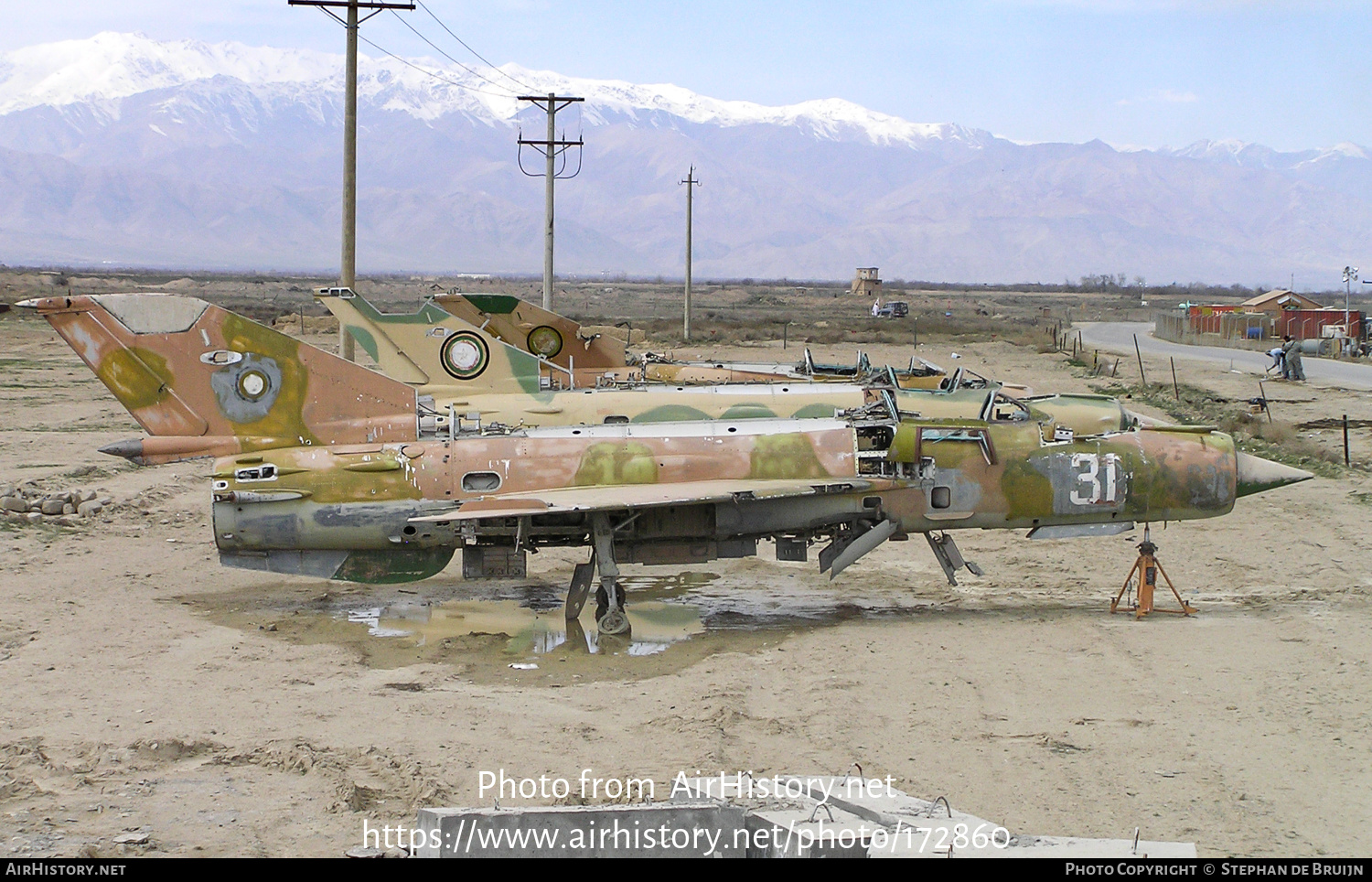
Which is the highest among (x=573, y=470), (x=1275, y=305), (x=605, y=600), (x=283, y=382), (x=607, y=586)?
(x=1275, y=305)

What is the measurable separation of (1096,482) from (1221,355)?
44495 mm

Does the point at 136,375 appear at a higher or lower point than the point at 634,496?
higher

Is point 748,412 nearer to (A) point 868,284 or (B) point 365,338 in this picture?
(B) point 365,338

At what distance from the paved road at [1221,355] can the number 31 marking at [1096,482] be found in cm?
2751

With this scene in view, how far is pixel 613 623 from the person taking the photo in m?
15.2

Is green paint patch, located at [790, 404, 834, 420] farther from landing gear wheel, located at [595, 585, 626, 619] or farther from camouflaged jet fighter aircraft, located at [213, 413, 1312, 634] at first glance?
landing gear wheel, located at [595, 585, 626, 619]

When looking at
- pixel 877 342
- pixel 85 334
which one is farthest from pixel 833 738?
pixel 877 342

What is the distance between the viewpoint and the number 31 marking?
15.7 metres

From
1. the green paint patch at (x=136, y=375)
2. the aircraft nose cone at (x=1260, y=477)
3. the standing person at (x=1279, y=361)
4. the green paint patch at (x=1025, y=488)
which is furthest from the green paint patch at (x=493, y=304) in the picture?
the standing person at (x=1279, y=361)

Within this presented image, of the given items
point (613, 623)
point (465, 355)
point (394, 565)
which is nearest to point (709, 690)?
point (613, 623)

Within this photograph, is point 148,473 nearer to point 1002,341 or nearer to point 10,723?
point 10,723

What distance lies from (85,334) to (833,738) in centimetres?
1099

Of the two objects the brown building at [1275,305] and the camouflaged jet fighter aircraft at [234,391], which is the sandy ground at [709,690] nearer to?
the camouflaged jet fighter aircraft at [234,391]

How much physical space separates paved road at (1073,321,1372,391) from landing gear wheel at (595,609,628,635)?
104 ft
